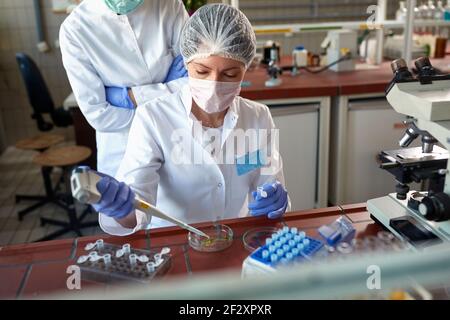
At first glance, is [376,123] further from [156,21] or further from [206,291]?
[206,291]

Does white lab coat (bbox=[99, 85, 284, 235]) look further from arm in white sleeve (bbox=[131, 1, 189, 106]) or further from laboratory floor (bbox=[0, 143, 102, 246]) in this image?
laboratory floor (bbox=[0, 143, 102, 246])

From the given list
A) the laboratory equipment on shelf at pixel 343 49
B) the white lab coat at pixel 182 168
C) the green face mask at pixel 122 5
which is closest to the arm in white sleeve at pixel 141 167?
the white lab coat at pixel 182 168

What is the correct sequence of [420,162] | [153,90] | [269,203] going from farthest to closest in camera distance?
1. [153,90]
2. [269,203]
3. [420,162]

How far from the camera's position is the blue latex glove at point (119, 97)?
167 cm

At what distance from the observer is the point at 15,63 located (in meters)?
4.23

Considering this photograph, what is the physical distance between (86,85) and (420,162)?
1.20 meters

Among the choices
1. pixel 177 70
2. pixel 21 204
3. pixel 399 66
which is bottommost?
pixel 21 204

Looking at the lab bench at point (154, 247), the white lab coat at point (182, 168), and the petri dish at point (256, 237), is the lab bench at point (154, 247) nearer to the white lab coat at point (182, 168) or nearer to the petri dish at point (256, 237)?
the petri dish at point (256, 237)

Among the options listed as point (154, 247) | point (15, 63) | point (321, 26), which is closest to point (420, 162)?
point (154, 247)

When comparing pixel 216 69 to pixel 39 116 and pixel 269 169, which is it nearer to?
pixel 269 169

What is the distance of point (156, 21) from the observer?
5.48ft

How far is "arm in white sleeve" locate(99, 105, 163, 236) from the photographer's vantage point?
106cm

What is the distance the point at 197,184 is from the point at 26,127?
3761 mm

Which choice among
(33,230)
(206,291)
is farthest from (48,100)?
(206,291)
